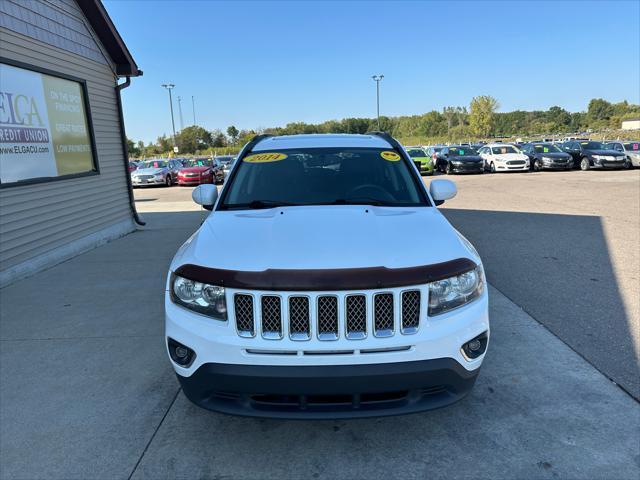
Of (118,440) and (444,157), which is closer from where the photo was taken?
(118,440)

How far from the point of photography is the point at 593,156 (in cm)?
2325

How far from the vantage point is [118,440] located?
8.71 feet

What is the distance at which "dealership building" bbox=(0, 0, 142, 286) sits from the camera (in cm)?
622

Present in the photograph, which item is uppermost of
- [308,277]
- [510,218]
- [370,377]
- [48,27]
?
[48,27]

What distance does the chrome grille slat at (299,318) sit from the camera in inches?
86.9

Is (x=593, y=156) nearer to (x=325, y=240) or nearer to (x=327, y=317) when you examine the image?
(x=325, y=240)

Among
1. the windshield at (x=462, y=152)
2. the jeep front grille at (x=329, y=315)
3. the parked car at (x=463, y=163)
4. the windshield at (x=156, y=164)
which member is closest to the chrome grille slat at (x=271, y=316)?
the jeep front grille at (x=329, y=315)

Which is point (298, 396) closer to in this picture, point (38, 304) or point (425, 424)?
point (425, 424)

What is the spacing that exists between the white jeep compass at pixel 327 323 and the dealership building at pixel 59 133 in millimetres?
5015

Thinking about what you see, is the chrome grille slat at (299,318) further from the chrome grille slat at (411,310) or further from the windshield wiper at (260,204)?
the windshield wiper at (260,204)

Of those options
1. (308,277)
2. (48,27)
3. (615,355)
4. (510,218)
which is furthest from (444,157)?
(308,277)

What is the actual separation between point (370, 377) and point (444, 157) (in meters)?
25.9

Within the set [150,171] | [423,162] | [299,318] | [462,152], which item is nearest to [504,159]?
[462,152]

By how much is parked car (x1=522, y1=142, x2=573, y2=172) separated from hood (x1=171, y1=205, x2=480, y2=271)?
24100 mm
